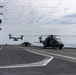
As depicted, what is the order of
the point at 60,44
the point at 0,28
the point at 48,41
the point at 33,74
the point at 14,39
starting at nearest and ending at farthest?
the point at 33,74, the point at 60,44, the point at 48,41, the point at 0,28, the point at 14,39

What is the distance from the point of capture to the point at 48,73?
14.0m

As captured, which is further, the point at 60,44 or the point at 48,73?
the point at 60,44

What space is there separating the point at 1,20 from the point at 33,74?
86032 mm

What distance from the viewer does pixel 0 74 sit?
14023 mm

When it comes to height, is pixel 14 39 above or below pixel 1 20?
below

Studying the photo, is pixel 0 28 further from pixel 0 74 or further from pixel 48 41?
pixel 0 74

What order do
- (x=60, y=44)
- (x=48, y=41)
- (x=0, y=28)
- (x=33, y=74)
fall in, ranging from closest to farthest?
(x=33, y=74), (x=60, y=44), (x=48, y=41), (x=0, y=28)

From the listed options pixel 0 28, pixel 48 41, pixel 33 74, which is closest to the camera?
pixel 33 74

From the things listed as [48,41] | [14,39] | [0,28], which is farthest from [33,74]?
[14,39]

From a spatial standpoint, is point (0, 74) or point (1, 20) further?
point (1, 20)

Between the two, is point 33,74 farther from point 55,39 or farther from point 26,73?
point 55,39

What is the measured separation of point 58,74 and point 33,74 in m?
1.29

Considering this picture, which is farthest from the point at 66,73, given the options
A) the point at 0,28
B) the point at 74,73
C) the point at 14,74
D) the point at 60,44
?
the point at 0,28

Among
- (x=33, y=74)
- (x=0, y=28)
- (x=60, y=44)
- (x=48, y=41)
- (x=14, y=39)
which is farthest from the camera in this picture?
(x=14, y=39)
